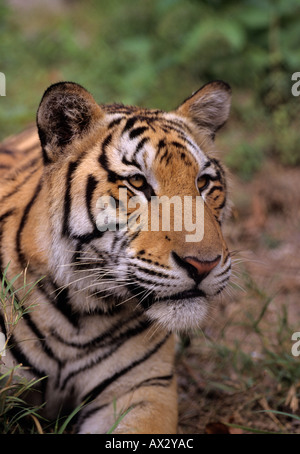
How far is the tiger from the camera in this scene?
1958 millimetres

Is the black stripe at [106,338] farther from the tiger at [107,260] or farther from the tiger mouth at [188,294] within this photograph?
the tiger mouth at [188,294]

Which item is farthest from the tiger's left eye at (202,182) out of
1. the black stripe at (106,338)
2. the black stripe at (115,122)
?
the black stripe at (106,338)

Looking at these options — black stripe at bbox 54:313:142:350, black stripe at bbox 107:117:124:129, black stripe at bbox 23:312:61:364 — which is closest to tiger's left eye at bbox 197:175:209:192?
black stripe at bbox 107:117:124:129

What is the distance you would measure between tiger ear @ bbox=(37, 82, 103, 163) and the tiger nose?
A: 1.88 feet

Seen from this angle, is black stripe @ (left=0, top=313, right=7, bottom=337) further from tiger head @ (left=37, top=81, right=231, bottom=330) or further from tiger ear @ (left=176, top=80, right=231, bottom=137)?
tiger ear @ (left=176, top=80, right=231, bottom=137)

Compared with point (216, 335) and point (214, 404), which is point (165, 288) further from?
point (216, 335)

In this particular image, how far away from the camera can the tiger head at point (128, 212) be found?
1.92 m

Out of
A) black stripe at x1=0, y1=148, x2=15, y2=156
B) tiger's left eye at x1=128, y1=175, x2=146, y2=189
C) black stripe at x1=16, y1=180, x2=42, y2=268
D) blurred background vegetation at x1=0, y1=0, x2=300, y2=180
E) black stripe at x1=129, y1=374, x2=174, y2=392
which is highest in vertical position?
blurred background vegetation at x1=0, y1=0, x2=300, y2=180

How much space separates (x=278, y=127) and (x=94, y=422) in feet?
11.1

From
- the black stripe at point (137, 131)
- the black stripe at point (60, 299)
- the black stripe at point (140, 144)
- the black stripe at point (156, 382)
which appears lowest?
the black stripe at point (156, 382)

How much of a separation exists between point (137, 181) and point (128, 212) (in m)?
0.11

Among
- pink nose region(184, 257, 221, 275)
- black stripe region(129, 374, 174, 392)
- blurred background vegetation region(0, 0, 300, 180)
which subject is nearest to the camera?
pink nose region(184, 257, 221, 275)

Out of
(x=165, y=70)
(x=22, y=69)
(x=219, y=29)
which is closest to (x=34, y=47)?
(x=22, y=69)

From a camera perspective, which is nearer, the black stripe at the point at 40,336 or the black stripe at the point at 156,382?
the black stripe at the point at 40,336
